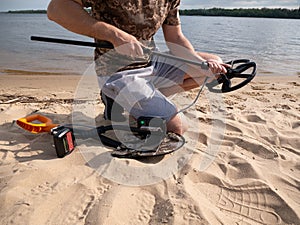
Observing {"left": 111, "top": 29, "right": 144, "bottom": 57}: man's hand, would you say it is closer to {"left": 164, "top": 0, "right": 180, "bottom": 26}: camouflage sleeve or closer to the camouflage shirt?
the camouflage shirt

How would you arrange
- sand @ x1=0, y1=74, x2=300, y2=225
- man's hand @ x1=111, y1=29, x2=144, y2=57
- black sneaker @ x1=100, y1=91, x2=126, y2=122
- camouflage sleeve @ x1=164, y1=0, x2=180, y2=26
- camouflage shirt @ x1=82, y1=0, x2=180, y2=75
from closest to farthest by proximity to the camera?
sand @ x1=0, y1=74, x2=300, y2=225
man's hand @ x1=111, y1=29, x2=144, y2=57
camouflage shirt @ x1=82, y1=0, x2=180, y2=75
black sneaker @ x1=100, y1=91, x2=126, y2=122
camouflage sleeve @ x1=164, y1=0, x2=180, y2=26

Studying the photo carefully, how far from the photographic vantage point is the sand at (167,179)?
1.59 metres

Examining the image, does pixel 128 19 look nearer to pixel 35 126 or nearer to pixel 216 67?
pixel 216 67

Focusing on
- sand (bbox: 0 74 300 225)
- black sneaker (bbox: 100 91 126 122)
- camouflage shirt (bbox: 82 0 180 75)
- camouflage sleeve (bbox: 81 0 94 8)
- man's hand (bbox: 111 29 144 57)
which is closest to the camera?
sand (bbox: 0 74 300 225)

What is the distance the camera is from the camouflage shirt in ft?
8.11

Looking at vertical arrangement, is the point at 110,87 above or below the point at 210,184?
above

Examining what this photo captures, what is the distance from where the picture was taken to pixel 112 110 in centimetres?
273

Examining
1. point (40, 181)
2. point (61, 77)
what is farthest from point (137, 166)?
point (61, 77)

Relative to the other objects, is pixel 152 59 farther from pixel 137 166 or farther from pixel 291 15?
pixel 291 15

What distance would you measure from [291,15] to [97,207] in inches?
Answer: 1789

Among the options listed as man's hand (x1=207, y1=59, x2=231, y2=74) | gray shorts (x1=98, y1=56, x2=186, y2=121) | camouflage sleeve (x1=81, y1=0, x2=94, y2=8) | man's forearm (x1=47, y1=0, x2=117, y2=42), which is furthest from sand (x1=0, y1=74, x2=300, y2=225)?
camouflage sleeve (x1=81, y1=0, x2=94, y2=8)

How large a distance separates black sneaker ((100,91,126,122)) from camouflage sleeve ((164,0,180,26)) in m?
0.99

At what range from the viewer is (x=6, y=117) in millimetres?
2891

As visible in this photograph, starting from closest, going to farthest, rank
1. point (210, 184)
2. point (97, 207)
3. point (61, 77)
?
point (97, 207), point (210, 184), point (61, 77)
